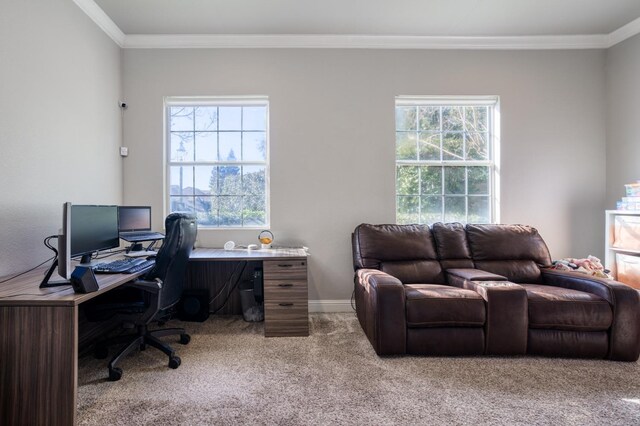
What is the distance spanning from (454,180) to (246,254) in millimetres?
2469

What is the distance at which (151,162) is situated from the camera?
3006 millimetres

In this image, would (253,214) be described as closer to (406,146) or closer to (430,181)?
(406,146)

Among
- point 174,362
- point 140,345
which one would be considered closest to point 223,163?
point 140,345

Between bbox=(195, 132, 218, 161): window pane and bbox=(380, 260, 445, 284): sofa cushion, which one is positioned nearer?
bbox=(380, 260, 445, 284): sofa cushion

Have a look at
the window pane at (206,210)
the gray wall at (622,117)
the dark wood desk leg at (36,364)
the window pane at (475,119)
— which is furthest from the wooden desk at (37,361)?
the gray wall at (622,117)

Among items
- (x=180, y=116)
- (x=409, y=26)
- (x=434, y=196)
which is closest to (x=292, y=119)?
(x=180, y=116)

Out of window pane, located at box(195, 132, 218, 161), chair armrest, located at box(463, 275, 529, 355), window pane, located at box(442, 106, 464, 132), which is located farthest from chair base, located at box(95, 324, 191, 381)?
window pane, located at box(442, 106, 464, 132)

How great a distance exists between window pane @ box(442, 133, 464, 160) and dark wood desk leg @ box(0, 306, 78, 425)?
347 centimetres

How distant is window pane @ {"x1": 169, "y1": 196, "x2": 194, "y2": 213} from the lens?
10.2 feet

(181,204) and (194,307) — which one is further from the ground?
(181,204)

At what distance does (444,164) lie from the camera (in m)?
3.17

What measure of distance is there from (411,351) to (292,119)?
251 cm

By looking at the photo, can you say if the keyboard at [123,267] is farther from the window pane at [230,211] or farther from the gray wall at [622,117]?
the gray wall at [622,117]

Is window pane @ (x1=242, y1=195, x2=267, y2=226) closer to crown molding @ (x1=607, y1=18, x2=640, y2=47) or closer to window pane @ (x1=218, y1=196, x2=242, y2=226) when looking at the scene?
window pane @ (x1=218, y1=196, x2=242, y2=226)
